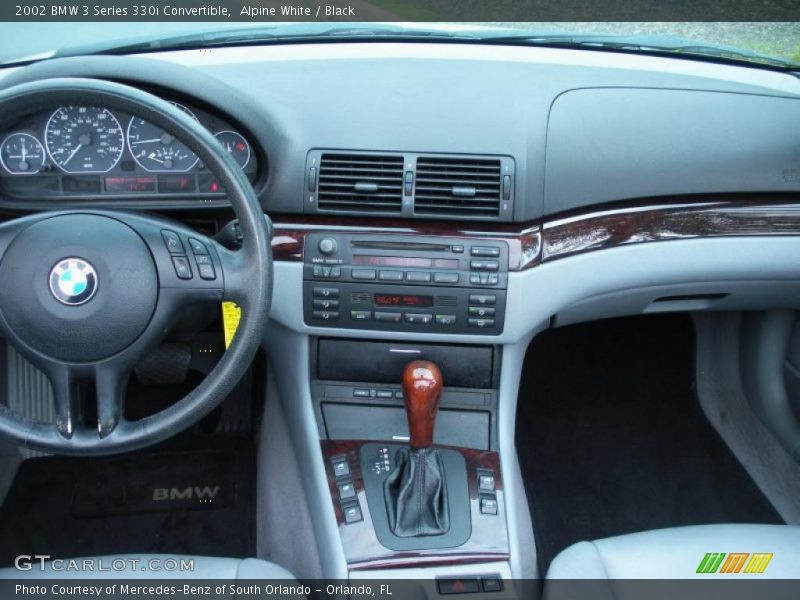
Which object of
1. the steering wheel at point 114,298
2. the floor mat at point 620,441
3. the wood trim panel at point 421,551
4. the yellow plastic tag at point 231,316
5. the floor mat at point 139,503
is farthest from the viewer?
the floor mat at point 620,441

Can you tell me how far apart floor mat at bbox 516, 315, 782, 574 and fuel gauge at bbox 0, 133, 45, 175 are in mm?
1633

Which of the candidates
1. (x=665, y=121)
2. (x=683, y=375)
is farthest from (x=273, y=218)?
(x=683, y=375)

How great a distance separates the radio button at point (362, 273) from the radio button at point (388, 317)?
0.09 m

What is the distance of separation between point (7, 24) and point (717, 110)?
5.60 feet

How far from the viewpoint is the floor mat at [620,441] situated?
7.77ft

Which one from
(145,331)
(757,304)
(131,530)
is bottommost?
(131,530)

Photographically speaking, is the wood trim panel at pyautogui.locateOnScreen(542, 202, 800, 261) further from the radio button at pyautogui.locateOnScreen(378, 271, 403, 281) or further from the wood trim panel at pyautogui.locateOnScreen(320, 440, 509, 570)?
the wood trim panel at pyautogui.locateOnScreen(320, 440, 509, 570)

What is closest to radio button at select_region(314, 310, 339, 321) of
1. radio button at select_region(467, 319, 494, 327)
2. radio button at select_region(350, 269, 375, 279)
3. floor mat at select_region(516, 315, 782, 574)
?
radio button at select_region(350, 269, 375, 279)

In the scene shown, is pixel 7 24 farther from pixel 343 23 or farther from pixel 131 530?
pixel 131 530

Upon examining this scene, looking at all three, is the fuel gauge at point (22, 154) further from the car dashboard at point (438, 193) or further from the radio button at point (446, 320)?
A: the radio button at point (446, 320)

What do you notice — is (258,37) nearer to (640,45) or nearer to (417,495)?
(640,45)

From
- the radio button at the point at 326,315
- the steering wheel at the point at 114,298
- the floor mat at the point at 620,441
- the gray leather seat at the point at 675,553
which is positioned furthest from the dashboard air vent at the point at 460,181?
the floor mat at the point at 620,441

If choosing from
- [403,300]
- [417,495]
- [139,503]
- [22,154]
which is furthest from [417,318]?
[139,503]

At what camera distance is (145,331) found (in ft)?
4.56
